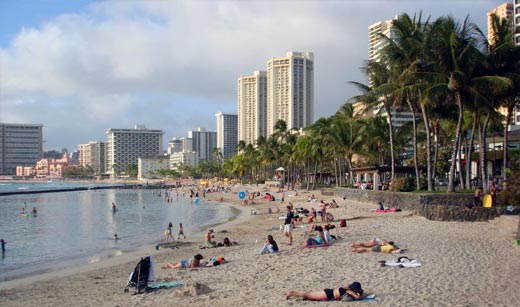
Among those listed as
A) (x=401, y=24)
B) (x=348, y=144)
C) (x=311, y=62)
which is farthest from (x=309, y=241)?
(x=311, y=62)

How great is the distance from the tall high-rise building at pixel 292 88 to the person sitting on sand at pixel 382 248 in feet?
417

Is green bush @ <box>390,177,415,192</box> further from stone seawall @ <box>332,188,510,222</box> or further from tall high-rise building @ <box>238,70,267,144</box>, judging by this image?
tall high-rise building @ <box>238,70,267,144</box>

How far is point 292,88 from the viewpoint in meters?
142

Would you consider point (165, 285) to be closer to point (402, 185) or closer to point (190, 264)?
point (190, 264)

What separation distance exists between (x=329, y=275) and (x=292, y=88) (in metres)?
133

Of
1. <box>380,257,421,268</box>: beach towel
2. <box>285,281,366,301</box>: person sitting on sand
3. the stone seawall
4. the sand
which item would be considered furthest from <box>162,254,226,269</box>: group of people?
the stone seawall

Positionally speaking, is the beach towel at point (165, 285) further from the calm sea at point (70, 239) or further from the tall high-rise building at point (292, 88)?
the tall high-rise building at point (292, 88)

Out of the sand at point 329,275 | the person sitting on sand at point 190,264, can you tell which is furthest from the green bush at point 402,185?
the person sitting on sand at point 190,264

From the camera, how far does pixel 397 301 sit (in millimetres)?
8773

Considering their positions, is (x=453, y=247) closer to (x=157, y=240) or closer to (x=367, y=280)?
(x=367, y=280)

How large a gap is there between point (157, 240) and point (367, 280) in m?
16.0

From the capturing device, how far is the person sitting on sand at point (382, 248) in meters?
13.7

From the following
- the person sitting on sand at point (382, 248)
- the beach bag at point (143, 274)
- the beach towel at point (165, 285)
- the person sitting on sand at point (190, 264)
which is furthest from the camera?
the person sitting on sand at point (190, 264)

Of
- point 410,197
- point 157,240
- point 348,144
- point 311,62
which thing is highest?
point 311,62
